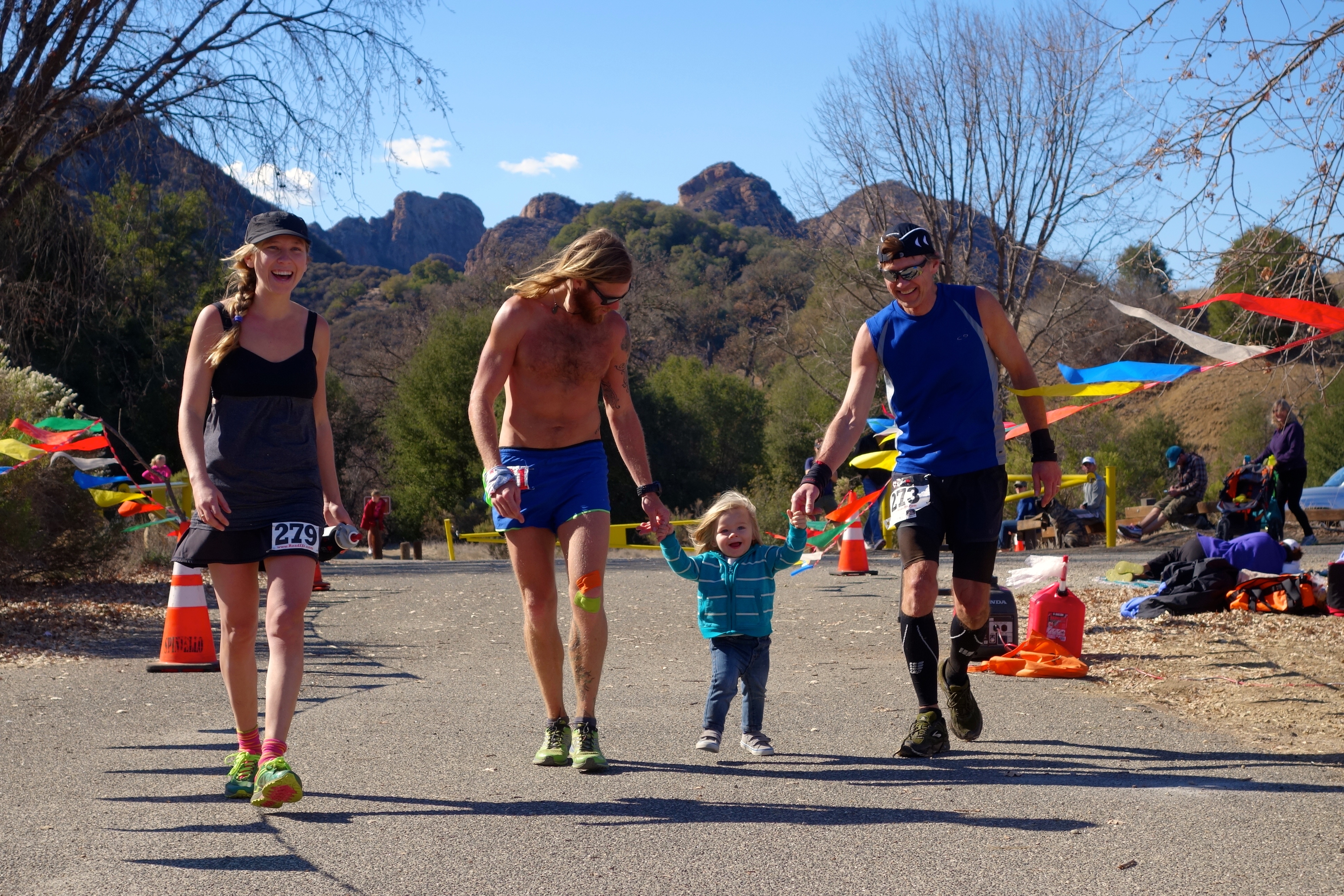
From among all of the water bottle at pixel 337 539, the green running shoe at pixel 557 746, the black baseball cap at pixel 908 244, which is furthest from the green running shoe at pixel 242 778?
the black baseball cap at pixel 908 244

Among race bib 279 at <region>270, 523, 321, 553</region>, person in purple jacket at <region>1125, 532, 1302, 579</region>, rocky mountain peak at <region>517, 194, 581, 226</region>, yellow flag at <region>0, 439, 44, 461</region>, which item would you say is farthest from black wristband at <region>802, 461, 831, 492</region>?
rocky mountain peak at <region>517, 194, 581, 226</region>

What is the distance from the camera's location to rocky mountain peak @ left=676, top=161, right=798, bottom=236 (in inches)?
6260

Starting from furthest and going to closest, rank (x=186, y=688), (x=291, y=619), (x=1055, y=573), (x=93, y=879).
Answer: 1. (x=1055, y=573)
2. (x=186, y=688)
3. (x=291, y=619)
4. (x=93, y=879)

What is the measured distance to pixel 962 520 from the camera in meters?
4.72

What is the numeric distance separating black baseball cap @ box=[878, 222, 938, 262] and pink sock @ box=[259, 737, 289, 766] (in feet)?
9.32

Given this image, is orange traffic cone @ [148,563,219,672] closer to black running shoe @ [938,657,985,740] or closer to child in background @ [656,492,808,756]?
child in background @ [656,492,808,756]

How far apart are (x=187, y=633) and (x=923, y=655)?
4.60 metres

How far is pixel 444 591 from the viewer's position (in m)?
13.4

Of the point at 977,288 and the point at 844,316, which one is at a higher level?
the point at 844,316

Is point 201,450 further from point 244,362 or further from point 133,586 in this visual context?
point 133,586

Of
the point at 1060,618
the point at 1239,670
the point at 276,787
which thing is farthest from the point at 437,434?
the point at 276,787

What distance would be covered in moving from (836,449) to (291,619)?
215 cm

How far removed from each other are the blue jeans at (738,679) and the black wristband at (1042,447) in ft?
4.48

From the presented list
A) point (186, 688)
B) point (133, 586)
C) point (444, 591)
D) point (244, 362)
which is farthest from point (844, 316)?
point (244, 362)
